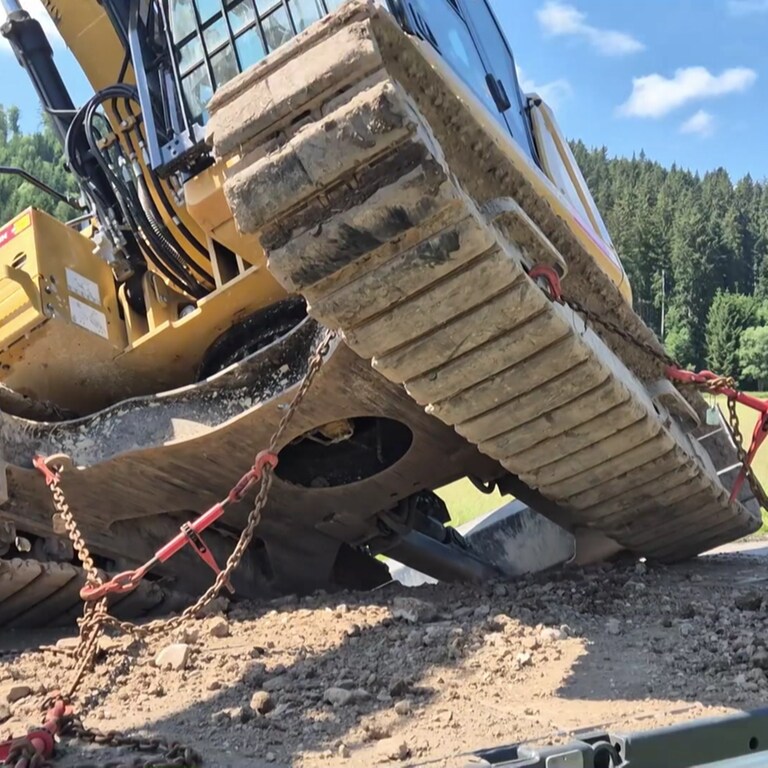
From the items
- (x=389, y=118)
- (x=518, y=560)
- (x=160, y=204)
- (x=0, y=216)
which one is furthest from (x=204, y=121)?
(x=0, y=216)

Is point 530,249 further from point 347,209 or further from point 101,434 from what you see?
point 101,434

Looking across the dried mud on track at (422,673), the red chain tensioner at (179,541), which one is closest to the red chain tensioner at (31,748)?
the dried mud on track at (422,673)

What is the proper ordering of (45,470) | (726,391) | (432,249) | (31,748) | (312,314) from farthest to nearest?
(45,470) → (726,391) → (312,314) → (432,249) → (31,748)

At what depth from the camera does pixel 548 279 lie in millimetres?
3162

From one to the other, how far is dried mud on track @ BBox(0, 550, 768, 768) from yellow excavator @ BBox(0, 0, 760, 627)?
0.50 meters

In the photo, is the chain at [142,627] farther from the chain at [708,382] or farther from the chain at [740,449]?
the chain at [740,449]

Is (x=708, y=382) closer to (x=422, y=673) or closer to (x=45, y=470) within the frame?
(x=422, y=673)

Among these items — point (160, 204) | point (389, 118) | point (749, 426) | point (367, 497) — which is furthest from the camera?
point (749, 426)

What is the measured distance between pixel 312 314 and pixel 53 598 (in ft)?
7.49

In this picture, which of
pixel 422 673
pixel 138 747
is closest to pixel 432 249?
pixel 422 673

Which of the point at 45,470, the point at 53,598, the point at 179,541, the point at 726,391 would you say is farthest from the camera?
the point at 53,598

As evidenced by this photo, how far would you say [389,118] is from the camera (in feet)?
8.20

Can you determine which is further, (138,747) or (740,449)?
(740,449)

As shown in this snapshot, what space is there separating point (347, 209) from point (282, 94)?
0.35 m
